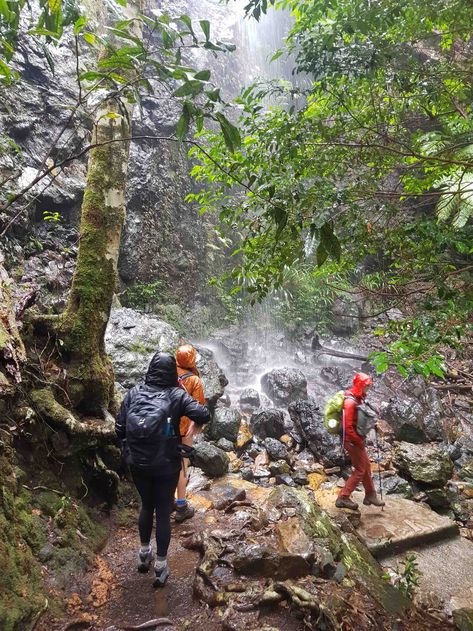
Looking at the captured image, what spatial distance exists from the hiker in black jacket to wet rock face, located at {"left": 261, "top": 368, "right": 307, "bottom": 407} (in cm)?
823

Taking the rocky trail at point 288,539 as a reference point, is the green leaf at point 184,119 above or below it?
above

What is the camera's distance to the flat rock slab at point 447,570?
3660mm

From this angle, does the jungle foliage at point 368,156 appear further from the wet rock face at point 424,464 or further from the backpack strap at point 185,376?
the wet rock face at point 424,464

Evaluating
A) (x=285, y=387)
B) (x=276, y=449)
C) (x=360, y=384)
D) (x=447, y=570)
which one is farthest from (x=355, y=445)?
(x=285, y=387)

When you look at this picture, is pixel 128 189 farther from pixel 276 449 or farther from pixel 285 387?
pixel 276 449

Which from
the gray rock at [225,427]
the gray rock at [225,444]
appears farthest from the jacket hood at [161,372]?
the gray rock at [225,427]

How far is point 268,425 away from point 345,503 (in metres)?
3.27

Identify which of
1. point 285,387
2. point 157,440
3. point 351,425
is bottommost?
point 285,387

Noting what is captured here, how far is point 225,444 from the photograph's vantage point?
7332mm

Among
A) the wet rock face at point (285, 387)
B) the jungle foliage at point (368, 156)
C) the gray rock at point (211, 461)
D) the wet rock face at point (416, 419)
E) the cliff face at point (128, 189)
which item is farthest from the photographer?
the wet rock face at point (285, 387)

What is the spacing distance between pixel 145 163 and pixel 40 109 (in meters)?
3.81

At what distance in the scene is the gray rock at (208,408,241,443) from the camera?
7.55 meters

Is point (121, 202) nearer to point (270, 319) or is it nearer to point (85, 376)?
point (85, 376)

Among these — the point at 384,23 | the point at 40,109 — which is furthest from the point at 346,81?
the point at 40,109
